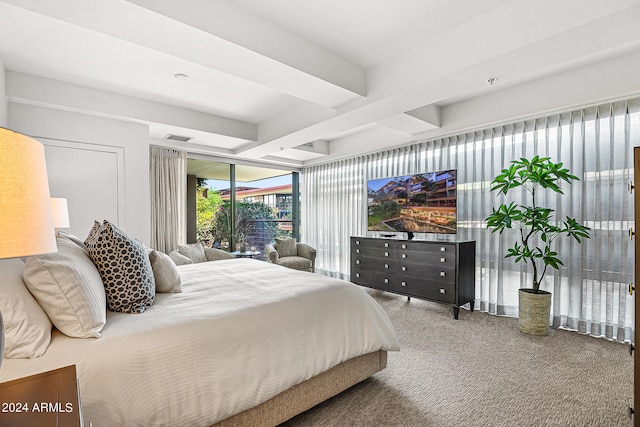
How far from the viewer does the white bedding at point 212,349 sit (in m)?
1.23

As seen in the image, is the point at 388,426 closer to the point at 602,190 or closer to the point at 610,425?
the point at 610,425

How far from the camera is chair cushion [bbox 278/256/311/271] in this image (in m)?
5.25

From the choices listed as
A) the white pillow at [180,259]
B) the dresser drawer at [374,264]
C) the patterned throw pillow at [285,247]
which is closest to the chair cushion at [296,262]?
the patterned throw pillow at [285,247]

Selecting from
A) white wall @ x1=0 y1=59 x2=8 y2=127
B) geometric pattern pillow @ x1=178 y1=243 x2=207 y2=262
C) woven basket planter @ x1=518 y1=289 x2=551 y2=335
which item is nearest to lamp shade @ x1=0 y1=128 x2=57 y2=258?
white wall @ x1=0 y1=59 x2=8 y2=127

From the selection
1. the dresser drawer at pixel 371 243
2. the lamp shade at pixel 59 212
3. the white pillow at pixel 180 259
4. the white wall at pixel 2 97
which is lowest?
the white pillow at pixel 180 259

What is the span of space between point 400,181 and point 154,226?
3.73 m

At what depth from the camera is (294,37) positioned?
95.0 inches

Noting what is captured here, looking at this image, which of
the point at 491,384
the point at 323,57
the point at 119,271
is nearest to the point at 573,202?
the point at 491,384

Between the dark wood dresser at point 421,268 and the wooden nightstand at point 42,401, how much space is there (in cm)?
357

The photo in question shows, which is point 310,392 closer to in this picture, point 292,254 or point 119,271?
point 119,271

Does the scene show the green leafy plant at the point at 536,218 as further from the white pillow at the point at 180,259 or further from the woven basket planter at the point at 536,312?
the white pillow at the point at 180,259

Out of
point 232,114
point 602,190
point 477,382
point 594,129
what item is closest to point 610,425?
point 477,382

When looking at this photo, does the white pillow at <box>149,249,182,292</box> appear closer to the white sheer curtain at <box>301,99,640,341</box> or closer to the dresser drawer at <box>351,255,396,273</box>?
the dresser drawer at <box>351,255,396,273</box>

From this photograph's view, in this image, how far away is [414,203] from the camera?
4.39 meters
